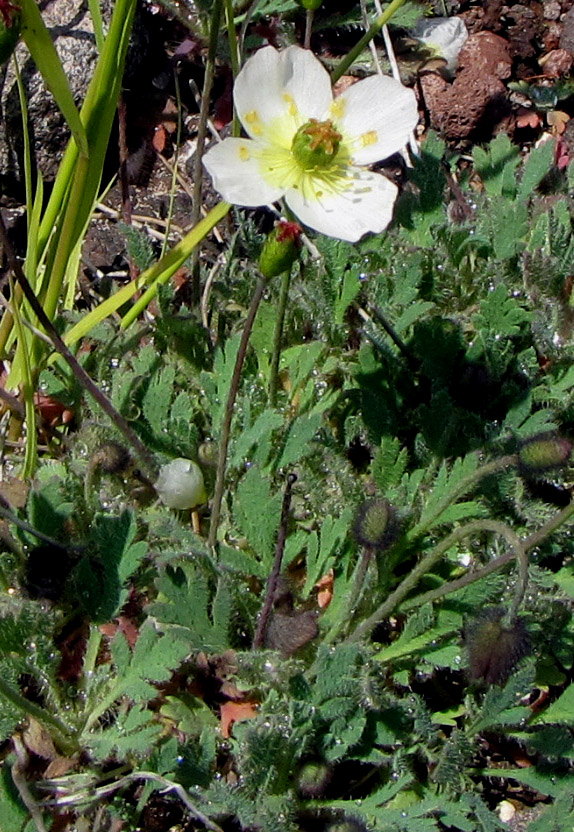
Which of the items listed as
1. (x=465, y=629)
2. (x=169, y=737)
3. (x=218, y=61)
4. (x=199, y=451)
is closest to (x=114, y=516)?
(x=199, y=451)

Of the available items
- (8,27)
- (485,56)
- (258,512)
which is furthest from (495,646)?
(485,56)

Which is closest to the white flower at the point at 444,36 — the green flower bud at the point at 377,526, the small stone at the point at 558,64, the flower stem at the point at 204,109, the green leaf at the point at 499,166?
the small stone at the point at 558,64

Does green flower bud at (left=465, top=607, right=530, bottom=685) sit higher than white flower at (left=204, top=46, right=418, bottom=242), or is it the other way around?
white flower at (left=204, top=46, right=418, bottom=242)

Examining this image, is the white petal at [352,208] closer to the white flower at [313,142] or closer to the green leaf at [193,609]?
the white flower at [313,142]

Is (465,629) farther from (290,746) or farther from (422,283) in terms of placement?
(422,283)

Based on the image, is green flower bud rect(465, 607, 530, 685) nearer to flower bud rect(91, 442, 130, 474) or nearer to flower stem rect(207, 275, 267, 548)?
flower stem rect(207, 275, 267, 548)

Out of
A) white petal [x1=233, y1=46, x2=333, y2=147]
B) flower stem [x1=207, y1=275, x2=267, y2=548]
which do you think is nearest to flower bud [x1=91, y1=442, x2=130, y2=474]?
flower stem [x1=207, y1=275, x2=267, y2=548]
